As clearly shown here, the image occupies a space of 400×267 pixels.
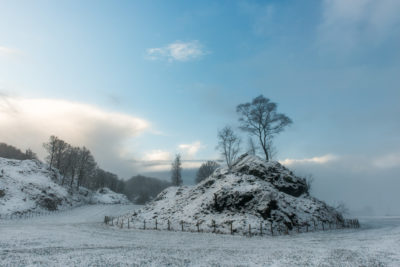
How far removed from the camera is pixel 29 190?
65.8 m

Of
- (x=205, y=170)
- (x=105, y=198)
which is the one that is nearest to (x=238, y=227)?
(x=205, y=170)

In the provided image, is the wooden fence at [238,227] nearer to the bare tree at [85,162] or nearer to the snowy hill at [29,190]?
the snowy hill at [29,190]

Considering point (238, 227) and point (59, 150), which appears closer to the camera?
point (238, 227)

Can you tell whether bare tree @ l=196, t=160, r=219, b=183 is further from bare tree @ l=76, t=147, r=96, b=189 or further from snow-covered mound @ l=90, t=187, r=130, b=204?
bare tree @ l=76, t=147, r=96, b=189

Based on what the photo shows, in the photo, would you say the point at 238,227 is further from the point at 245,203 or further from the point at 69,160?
the point at 69,160

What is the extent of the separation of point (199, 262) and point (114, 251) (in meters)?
6.14

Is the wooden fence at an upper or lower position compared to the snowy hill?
lower

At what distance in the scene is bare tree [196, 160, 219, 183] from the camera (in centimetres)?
10562

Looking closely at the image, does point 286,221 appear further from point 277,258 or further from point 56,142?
point 56,142

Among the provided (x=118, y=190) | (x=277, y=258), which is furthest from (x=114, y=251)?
(x=118, y=190)

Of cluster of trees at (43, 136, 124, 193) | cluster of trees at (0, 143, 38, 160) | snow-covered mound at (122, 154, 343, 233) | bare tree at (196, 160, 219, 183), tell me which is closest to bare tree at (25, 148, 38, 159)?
cluster of trees at (0, 143, 38, 160)

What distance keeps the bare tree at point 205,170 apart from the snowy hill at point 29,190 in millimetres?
45357

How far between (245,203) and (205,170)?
69.4 meters

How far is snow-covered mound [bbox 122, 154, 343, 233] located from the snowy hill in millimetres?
29591
